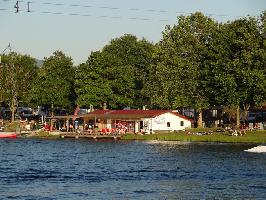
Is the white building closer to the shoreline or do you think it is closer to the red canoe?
the shoreline

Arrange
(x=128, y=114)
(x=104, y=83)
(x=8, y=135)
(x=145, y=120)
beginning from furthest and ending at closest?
(x=104, y=83), (x=8, y=135), (x=128, y=114), (x=145, y=120)

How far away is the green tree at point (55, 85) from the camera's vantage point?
570 feet

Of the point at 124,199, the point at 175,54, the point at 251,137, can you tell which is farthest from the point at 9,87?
the point at 124,199

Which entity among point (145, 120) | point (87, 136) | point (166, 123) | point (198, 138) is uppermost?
point (145, 120)

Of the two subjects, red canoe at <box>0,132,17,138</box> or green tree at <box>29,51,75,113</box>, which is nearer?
red canoe at <box>0,132,17,138</box>

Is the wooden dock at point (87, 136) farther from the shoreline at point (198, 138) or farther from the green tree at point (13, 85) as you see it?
the green tree at point (13, 85)

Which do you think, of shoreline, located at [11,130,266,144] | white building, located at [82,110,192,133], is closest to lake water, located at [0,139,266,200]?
shoreline, located at [11,130,266,144]

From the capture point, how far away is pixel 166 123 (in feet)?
486

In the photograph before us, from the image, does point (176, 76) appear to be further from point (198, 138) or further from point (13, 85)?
point (13, 85)

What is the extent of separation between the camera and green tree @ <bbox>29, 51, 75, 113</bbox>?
173750 mm

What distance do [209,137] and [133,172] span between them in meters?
52.5

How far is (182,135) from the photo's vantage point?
13225 cm

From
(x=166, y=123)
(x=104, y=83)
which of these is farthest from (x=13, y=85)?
(x=166, y=123)

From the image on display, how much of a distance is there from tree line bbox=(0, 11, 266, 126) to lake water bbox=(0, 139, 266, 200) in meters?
20.6
